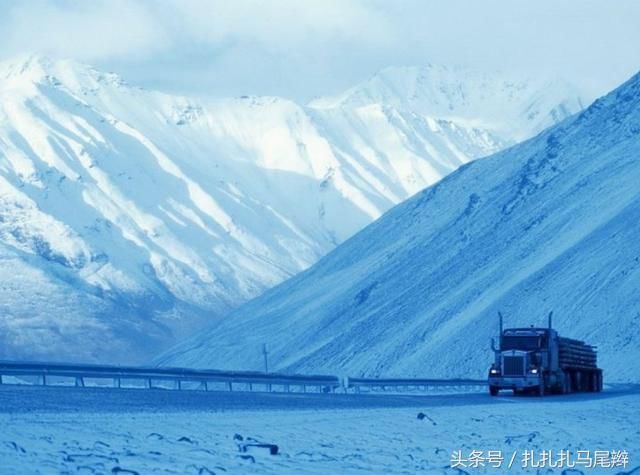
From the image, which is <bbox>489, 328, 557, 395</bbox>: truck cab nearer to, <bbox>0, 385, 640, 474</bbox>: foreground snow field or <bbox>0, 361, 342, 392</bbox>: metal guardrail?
<bbox>0, 361, 342, 392</bbox>: metal guardrail

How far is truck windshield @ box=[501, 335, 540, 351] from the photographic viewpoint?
48.6 meters

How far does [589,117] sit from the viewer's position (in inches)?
6058

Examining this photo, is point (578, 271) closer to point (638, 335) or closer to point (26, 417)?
point (638, 335)

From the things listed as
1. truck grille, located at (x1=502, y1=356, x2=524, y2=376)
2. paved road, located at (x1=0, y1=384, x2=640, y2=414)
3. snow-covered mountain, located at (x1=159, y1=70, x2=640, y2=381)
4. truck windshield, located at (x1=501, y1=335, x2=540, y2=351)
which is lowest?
paved road, located at (x1=0, y1=384, x2=640, y2=414)

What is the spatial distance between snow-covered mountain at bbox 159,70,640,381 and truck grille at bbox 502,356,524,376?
25.9 m

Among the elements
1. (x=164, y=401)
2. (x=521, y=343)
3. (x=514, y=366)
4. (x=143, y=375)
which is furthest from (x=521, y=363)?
(x=164, y=401)

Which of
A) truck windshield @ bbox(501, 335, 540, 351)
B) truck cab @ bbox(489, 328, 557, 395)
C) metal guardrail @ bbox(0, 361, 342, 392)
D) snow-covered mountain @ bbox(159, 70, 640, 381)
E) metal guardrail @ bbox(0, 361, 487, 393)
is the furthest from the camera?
snow-covered mountain @ bbox(159, 70, 640, 381)

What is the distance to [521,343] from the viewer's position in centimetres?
4884

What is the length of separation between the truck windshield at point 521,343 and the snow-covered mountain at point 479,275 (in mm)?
23938

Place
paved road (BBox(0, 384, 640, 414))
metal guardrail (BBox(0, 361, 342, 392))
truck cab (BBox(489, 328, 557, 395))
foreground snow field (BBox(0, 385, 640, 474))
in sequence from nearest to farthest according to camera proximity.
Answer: foreground snow field (BBox(0, 385, 640, 474))
paved road (BBox(0, 384, 640, 414))
metal guardrail (BBox(0, 361, 342, 392))
truck cab (BBox(489, 328, 557, 395))

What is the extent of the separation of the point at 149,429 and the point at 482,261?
102 meters

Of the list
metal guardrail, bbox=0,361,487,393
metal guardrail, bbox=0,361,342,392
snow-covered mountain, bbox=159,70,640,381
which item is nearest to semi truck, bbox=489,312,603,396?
metal guardrail, bbox=0,361,487,393

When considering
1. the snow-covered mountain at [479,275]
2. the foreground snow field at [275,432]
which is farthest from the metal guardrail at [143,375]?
the snow-covered mountain at [479,275]

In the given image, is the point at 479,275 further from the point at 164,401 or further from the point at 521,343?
the point at 164,401
